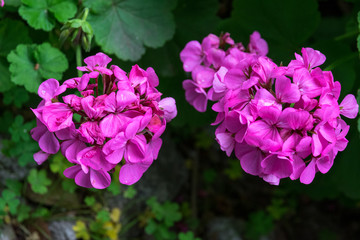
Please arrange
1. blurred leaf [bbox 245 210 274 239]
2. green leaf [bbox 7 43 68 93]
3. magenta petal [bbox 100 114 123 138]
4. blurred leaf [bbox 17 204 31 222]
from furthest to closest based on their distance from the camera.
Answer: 1. blurred leaf [bbox 245 210 274 239]
2. blurred leaf [bbox 17 204 31 222]
3. green leaf [bbox 7 43 68 93]
4. magenta petal [bbox 100 114 123 138]

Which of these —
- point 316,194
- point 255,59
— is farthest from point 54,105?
point 316,194

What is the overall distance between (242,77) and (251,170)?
0.30m

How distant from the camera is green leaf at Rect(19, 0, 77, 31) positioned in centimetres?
187

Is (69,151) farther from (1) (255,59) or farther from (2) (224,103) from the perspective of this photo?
(1) (255,59)

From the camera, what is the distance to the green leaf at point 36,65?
1.85 metres

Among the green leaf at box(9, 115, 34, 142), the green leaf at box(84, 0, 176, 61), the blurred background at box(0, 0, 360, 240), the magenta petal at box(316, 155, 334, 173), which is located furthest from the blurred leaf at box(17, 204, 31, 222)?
the magenta petal at box(316, 155, 334, 173)

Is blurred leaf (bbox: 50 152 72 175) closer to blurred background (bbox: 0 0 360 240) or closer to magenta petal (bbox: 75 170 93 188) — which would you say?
blurred background (bbox: 0 0 360 240)

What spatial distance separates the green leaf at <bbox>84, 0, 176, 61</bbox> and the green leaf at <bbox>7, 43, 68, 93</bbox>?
0.22 m

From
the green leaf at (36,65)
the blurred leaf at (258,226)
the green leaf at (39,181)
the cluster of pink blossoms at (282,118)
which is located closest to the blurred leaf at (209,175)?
the blurred leaf at (258,226)

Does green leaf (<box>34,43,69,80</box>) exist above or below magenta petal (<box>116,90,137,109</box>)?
below

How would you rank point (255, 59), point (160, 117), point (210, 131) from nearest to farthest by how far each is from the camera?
point (160, 117), point (255, 59), point (210, 131)

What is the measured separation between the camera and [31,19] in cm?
187

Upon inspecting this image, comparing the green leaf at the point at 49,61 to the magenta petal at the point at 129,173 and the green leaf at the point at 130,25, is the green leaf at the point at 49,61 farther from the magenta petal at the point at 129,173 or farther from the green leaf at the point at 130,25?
the magenta petal at the point at 129,173

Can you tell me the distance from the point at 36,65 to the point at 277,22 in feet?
3.71
